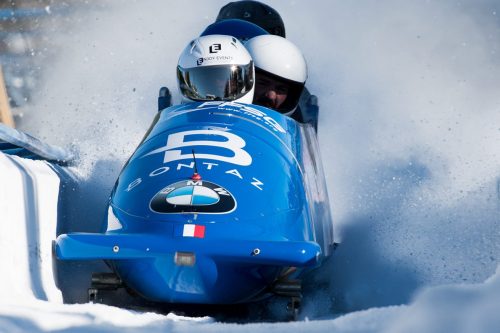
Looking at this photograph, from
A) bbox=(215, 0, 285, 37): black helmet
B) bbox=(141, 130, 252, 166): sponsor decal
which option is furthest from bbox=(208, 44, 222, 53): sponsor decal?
bbox=(215, 0, 285, 37): black helmet

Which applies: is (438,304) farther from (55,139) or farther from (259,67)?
(55,139)

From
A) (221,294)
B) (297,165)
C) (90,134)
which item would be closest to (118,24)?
(90,134)

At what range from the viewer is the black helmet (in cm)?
730

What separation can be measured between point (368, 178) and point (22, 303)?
11.7 feet

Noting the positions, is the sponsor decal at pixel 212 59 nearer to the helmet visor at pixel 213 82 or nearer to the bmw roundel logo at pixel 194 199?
the helmet visor at pixel 213 82

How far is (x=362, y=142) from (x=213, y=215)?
3.55m

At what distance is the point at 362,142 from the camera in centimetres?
680

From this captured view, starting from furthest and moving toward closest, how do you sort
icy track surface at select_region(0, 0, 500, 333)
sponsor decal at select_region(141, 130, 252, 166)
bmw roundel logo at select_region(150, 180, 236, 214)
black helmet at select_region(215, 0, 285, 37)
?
black helmet at select_region(215, 0, 285, 37)
sponsor decal at select_region(141, 130, 252, 166)
bmw roundel logo at select_region(150, 180, 236, 214)
icy track surface at select_region(0, 0, 500, 333)

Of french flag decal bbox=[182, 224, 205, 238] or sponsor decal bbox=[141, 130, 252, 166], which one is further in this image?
sponsor decal bbox=[141, 130, 252, 166]

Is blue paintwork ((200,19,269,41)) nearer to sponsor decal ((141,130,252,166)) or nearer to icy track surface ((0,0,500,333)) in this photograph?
icy track surface ((0,0,500,333))

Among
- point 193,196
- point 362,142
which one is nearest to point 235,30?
point 362,142

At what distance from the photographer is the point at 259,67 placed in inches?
223

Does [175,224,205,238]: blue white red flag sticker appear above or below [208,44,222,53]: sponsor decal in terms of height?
below

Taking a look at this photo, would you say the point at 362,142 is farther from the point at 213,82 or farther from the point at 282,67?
the point at 213,82
